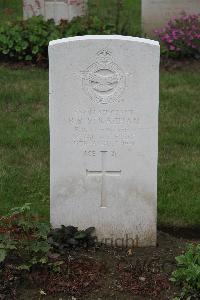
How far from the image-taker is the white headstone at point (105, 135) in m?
4.96

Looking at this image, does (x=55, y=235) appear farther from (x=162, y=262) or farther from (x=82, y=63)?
(x=82, y=63)

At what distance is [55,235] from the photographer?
5.20 meters

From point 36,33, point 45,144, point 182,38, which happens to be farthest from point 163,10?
point 45,144

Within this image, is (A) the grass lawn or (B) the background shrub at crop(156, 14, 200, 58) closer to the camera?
(A) the grass lawn

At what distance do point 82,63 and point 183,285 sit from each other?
1.55 m

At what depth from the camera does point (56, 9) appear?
10.9 m

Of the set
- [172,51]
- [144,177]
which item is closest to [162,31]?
[172,51]

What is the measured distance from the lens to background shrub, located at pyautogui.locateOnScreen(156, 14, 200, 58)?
9.67 meters

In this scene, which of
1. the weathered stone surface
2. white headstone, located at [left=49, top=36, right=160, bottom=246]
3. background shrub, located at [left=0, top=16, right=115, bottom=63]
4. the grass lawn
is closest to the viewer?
white headstone, located at [left=49, top=36, right=160, bottom=246]

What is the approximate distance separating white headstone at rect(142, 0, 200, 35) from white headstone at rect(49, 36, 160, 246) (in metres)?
5.55

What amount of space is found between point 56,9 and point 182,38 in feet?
7.00

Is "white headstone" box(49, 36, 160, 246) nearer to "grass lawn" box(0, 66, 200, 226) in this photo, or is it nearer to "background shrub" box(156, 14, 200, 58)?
"grass lawn" box(0, 66, 200, 226)

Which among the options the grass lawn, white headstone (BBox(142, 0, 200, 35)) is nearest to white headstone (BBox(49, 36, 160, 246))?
the grass lawn

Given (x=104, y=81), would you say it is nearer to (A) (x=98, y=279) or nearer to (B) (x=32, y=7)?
(A) (x=98, y=279)
